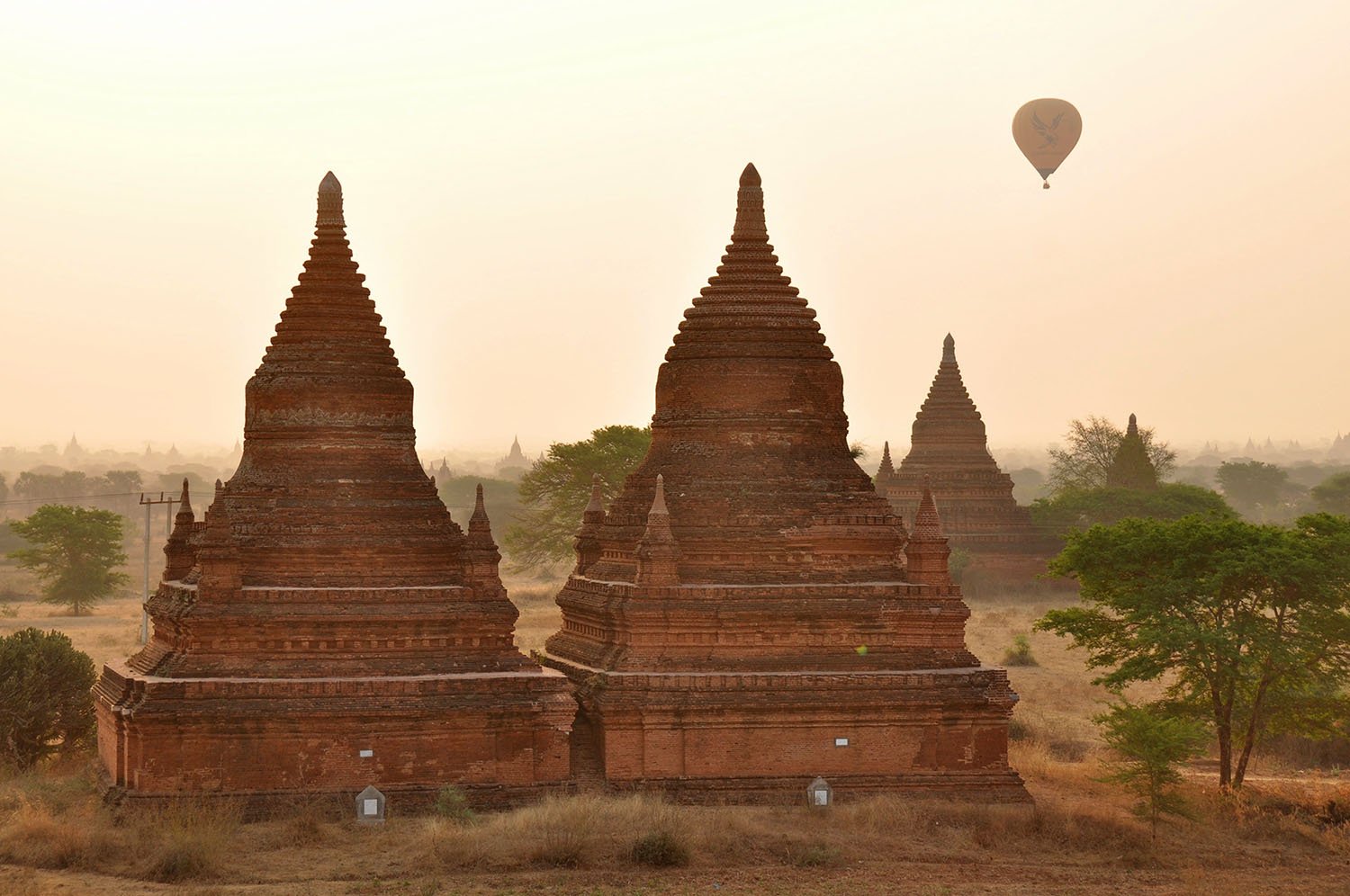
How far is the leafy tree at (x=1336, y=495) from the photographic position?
109m

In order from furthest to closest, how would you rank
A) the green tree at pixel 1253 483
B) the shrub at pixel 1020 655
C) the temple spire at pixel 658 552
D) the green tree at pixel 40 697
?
1. the green tree at pixel 1253 483
2. the shrub at pixel 1020 655
3. the green tree at pixel 40 697
4. the temple spire at pixel 658 552

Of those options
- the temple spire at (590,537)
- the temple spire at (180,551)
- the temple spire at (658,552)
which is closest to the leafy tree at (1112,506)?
the temple spire at (590,537)

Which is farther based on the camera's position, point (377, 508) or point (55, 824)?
point (377, 508)

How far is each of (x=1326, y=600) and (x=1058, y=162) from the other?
107ft

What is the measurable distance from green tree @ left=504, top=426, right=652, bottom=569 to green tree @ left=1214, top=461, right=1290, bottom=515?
8639 cm

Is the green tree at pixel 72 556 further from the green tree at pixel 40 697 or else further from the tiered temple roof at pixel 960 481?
the green tree at pixel 40 697

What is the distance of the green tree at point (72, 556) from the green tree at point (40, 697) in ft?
112

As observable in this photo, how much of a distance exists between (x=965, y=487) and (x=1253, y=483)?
283ft

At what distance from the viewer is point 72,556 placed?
209 ft

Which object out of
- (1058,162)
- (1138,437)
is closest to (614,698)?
(1058,162)

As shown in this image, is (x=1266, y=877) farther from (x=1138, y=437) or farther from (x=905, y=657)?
(x=1138, y=437)

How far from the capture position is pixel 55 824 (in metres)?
22.5

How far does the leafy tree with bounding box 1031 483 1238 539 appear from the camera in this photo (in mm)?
68625

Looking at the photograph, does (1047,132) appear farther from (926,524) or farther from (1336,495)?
(1336,495)
